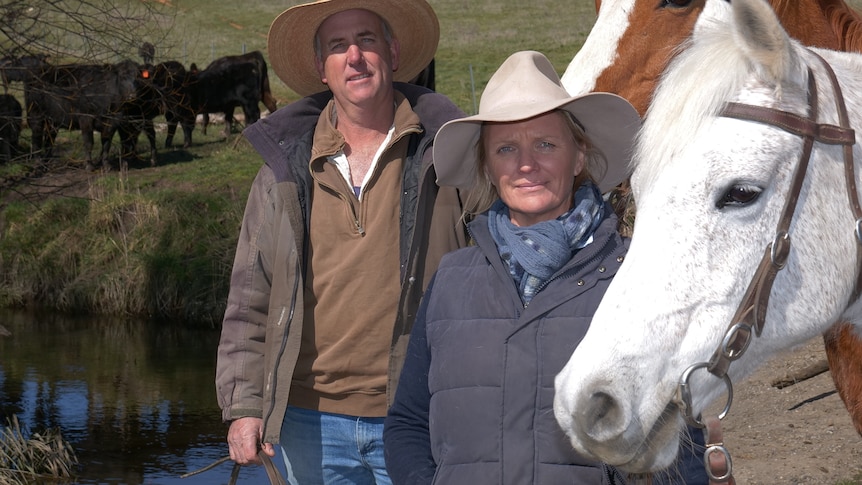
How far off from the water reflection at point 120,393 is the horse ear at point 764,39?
699 cm

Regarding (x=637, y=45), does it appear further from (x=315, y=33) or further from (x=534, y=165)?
(x=534, y=165)

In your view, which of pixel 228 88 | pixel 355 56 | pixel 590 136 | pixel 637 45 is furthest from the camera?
pixel 228 88

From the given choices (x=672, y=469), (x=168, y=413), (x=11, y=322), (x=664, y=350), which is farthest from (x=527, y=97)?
(x=11, y=322)

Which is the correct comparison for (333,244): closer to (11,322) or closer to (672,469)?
(672,469)

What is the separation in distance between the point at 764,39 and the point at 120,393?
9237 millimetres

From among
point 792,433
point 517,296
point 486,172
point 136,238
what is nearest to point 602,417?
point 517,296

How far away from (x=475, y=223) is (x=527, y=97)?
0.33m

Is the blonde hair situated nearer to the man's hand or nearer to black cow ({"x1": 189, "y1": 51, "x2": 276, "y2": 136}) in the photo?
the man's hand

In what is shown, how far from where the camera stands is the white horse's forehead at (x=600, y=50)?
352cm

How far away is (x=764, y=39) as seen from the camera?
6.42ft

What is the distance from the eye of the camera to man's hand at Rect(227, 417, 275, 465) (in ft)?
9.48

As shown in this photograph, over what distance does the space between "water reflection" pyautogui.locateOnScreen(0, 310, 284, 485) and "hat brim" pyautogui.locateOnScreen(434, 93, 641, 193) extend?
6293mm

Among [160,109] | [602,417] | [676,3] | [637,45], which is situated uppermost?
[676,3]

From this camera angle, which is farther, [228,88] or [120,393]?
[228,88]
